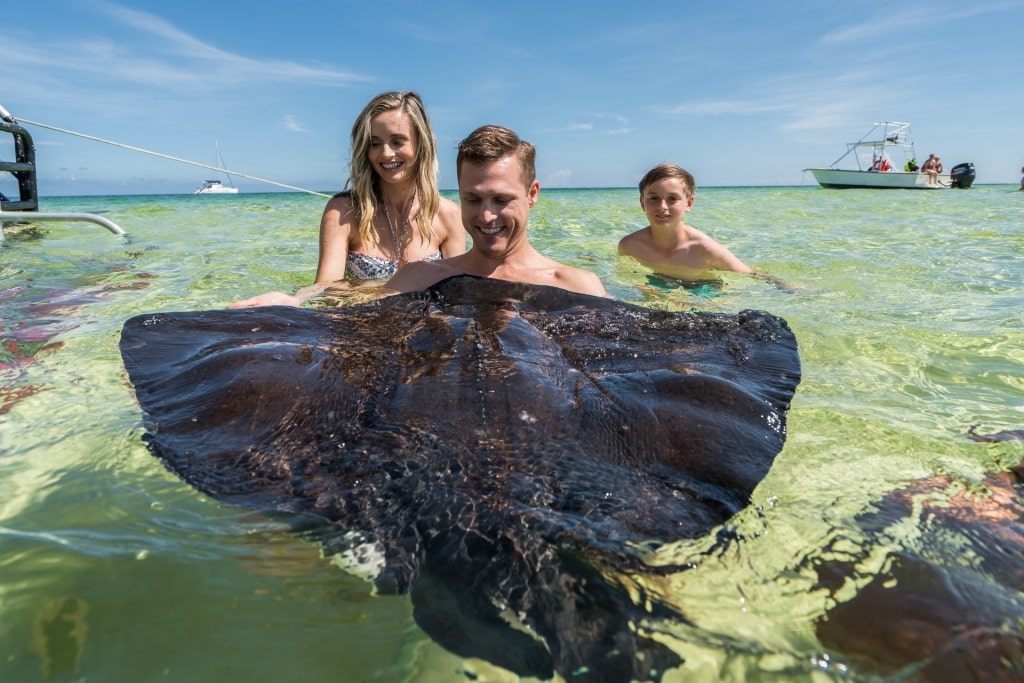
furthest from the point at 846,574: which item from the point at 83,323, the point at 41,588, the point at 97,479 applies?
the point at 83,323

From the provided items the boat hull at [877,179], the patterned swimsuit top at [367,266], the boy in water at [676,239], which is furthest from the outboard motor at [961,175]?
the patterned swimsuit top at [367,266]

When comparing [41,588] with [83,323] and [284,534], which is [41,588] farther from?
[83,323]

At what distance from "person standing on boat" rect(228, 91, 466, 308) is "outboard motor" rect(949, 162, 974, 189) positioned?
45874 millimetres

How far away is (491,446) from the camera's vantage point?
77.7 inches

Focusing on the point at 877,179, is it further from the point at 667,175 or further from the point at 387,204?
the point at 387,204

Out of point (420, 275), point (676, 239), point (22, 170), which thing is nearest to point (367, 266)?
point (420, 275)

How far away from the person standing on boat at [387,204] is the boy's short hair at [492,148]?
196 cm

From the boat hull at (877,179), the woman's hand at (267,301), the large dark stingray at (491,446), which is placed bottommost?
the large dark stingray at (491,446)

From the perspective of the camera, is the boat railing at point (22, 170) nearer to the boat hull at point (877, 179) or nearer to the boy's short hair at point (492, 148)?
the boy's short hair at point (492, 148)

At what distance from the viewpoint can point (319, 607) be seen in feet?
5.50

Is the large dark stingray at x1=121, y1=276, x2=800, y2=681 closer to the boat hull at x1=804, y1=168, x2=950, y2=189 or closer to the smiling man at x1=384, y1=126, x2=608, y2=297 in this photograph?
the smiling man at x1=384, y1=126, x2=608, y2=297

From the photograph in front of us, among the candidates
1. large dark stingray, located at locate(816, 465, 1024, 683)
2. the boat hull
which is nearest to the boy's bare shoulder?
large dark stingray, located at locate(816, 465, 1024, 683)

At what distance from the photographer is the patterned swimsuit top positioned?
6074 millimetres

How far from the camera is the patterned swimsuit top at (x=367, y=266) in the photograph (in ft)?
19.9
